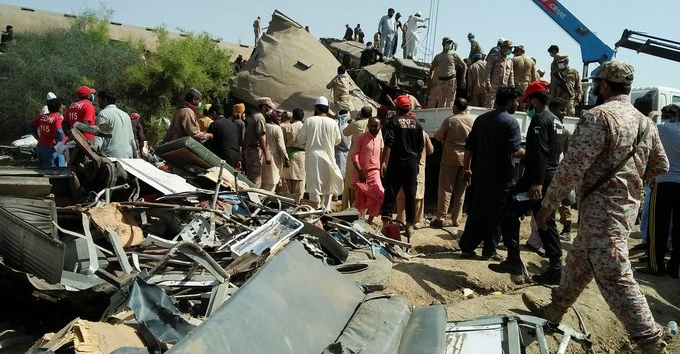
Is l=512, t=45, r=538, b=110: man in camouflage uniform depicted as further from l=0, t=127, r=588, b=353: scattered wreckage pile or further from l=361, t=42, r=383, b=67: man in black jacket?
l=0, t=127, r=588, b=353: scattered wreckage pile

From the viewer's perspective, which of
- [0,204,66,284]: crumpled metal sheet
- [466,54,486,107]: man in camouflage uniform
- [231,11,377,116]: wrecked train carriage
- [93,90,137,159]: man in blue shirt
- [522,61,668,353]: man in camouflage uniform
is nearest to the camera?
[0,204,66,284]: crumpled metal sheet

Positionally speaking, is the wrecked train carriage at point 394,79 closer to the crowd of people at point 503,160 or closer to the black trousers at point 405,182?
the crowd of people at point 503,160

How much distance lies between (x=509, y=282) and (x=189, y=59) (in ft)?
41.1

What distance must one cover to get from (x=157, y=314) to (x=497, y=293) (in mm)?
3713

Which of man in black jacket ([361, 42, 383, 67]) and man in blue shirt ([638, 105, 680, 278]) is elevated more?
man in black jacket ([361, 42, 383, 67])

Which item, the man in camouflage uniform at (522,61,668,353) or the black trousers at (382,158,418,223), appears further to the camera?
the black trousers at (382,158,418,223)

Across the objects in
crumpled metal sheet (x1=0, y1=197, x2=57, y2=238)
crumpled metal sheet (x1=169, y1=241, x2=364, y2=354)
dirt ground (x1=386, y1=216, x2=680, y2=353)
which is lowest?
dirt ground (x1=386, y1=216, x2=680, y2=353)

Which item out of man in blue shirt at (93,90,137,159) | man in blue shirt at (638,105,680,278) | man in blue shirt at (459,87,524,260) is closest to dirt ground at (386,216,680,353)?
man in blue shirt at (638,105,680,278)

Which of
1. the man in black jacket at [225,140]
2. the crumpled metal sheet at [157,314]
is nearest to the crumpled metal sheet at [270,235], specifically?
the crumpled metal sheet at [157,314]

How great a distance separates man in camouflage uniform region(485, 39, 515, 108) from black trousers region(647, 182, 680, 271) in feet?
18.1

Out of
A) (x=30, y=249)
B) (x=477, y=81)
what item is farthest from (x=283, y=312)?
(x=477, y=81)

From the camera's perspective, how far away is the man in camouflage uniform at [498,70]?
11375 millimetres

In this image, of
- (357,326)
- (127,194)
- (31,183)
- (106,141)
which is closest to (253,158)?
(106,141)

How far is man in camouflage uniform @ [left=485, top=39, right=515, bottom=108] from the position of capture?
11.4 metres
